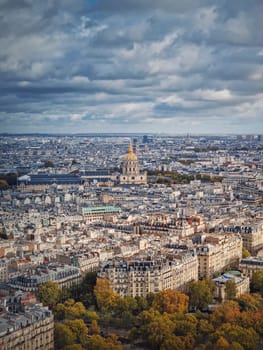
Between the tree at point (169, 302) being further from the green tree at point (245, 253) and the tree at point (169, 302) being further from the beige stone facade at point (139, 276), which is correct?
the green tree at point (245, 253)

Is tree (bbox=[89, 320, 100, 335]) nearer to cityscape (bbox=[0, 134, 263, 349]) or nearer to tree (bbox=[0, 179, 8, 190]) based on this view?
cityscape (bbox=[0, 134, 263, 349])

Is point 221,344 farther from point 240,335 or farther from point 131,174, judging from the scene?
point 131,174

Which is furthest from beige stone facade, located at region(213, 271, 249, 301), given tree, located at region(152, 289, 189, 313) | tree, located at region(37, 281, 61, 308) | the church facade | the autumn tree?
the church facade

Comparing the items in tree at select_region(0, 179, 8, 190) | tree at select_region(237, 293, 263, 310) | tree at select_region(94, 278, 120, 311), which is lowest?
tree at select_region(237, 293, 263, 310)

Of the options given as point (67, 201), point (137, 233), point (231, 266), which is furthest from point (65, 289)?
point (67, 201)

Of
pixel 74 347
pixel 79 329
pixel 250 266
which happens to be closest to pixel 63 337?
pixel 79 329

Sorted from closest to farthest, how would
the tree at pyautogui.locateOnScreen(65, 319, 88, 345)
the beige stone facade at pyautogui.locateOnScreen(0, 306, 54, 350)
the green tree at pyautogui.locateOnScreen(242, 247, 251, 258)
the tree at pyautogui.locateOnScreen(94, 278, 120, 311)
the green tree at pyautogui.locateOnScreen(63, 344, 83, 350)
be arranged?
the beige stone facade at pyautogui.locateOnScreen(0, 306, 54, 350), the green tree at pyautogui.locateOnScreen(63, 344, 83, 350), the tree at pyautogui.locateOnScreen(65, 319, 88, 345), the tree at pyautogui.locateOnScreen(94, 278, 120, 311), the green tree at pyautogui.locateOnScreen(242, 247, 251, 258)

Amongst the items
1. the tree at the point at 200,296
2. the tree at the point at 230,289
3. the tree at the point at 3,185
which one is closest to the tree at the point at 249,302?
the tree at the point at 230,289
